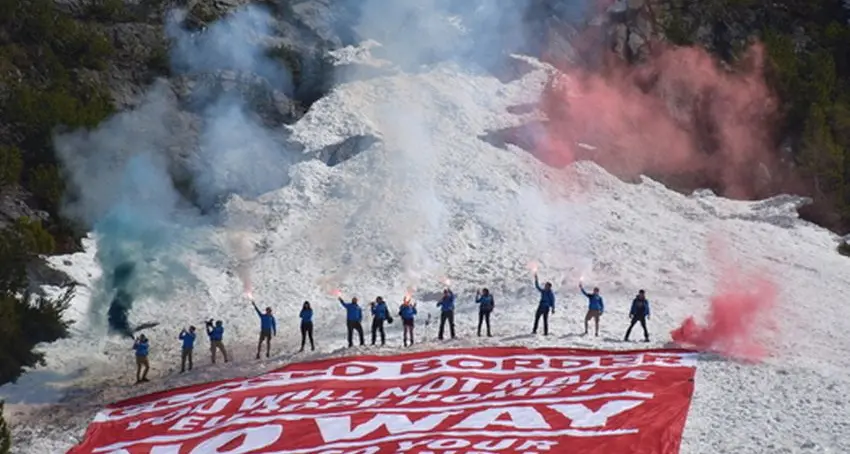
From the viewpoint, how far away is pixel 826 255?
26.7 metres

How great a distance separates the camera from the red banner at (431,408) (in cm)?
1410

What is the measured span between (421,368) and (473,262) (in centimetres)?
734

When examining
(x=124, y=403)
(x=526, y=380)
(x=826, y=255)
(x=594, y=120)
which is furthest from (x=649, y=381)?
(x=594, y=120)

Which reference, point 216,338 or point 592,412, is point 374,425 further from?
point 216,338

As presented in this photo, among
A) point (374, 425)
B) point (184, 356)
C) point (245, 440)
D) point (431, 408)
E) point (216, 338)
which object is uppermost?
point (216, 338)

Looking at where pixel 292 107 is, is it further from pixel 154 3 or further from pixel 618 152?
pixel 618 152

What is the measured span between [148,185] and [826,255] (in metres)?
17.9

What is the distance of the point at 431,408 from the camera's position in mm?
15320

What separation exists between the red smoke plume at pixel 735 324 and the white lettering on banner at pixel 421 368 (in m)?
1.01

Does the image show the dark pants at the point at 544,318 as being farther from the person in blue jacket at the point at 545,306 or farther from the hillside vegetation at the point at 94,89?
the hillside vegetation at the point at 94,89

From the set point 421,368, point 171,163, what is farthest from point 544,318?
point 171,163

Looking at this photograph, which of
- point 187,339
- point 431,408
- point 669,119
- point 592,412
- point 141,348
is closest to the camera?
point 592,412

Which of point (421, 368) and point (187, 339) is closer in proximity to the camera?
point (421, 368)

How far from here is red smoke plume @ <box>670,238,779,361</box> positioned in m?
18.2
